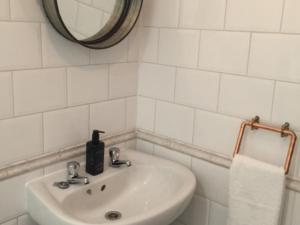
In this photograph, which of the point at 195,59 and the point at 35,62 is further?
the point at 195,59

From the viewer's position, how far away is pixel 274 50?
1059 mm

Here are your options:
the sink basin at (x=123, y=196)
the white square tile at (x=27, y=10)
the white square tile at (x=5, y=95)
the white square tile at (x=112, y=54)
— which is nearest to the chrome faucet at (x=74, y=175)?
the sink basin at (x=123, y=196)

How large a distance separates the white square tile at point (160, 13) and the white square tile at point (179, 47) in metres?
0.03

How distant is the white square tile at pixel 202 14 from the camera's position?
115cm

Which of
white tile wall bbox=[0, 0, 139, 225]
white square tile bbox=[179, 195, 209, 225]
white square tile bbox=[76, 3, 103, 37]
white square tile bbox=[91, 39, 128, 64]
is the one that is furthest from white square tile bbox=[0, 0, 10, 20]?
white square tile bbox=[179, 195, 209, 225]

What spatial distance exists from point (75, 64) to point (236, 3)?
0.57 m

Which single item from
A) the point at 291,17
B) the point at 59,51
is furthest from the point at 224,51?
the point at 59,51

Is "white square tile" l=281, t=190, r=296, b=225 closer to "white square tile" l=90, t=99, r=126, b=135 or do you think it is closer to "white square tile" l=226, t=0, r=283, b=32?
"white square tile" l=226, t=0, r=283, b=32

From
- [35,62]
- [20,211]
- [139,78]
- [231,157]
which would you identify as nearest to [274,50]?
[231,157]

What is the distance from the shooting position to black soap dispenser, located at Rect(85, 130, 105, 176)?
1.20 m

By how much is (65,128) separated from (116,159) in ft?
0.76

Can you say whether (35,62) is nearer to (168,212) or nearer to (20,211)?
(20,211)

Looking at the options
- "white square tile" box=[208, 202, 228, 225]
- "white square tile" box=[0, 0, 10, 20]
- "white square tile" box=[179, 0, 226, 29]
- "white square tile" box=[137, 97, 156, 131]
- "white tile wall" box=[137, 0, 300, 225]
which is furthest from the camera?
"white square tile" box=[137, 97, 156, 131]

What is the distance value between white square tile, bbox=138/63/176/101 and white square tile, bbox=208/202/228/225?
0.44m
